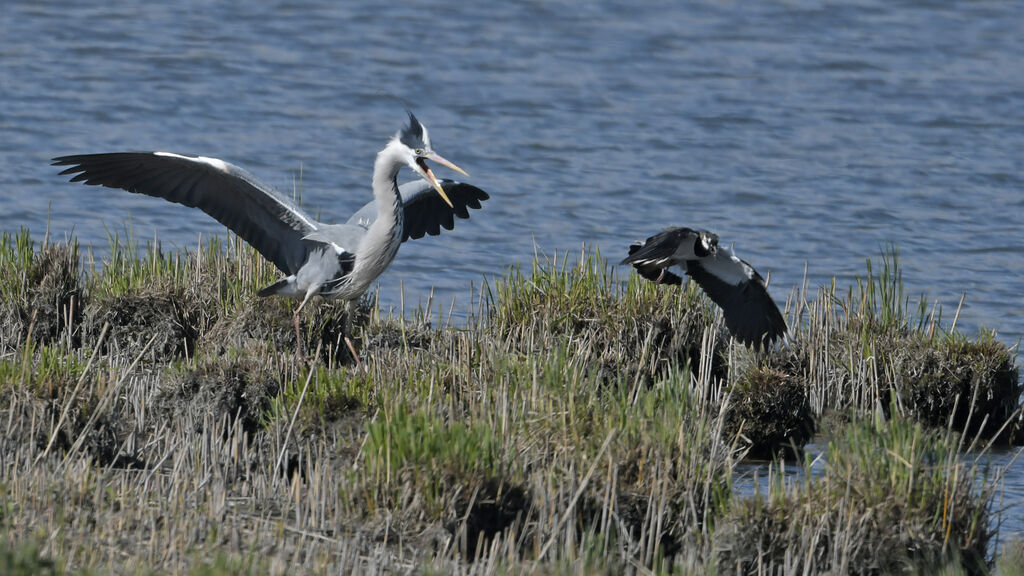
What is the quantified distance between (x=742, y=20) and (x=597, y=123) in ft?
15.0

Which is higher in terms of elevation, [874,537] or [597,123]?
[597,123]

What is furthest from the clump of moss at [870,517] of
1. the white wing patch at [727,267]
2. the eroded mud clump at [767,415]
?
the white wing patch at [727,267]

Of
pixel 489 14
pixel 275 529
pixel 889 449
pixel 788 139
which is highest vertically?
pixel 489 14

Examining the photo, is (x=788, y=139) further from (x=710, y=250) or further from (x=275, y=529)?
(x=275, y=529)

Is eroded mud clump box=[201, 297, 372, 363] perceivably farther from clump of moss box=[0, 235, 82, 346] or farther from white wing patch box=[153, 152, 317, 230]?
clump of moss box=[0, 235, 82, 346]

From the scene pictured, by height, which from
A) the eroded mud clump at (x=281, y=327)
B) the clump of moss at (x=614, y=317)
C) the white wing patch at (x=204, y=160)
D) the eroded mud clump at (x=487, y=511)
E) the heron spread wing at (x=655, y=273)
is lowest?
the eroded mud clump at (x=487, y=511)

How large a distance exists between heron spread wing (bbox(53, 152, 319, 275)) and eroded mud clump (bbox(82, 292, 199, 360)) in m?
0.49

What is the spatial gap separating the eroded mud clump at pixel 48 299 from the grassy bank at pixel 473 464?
0.21m

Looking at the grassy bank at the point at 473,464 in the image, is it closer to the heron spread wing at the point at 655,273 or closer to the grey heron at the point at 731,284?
the grey heron at the point at 731,284

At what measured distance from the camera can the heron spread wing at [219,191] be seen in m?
6.98

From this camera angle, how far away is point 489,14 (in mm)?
18438

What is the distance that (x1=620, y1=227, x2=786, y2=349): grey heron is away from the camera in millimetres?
7120

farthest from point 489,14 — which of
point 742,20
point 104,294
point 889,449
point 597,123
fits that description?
point 889,449

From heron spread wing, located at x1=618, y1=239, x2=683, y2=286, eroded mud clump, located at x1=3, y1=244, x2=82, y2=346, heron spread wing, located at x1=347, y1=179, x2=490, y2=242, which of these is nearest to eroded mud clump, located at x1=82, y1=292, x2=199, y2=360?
eroded mud clump, located at x1=3, y1=244, x2=82, y2=346
